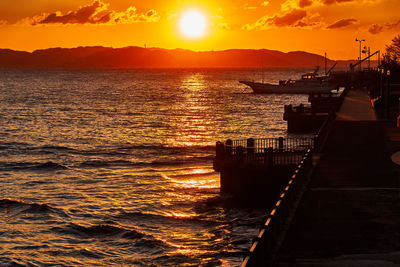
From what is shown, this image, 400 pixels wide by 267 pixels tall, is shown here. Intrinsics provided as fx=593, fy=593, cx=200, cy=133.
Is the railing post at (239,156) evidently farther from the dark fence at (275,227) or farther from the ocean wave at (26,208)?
the ocean wave at (26,208)

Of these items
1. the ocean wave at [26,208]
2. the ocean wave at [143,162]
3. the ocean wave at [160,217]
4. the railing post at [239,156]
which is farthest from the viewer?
the ocean wave at [143,162]

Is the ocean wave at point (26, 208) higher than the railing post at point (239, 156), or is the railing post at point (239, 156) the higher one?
the railing post at point (239, 156)

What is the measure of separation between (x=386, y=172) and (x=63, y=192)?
19.2 m

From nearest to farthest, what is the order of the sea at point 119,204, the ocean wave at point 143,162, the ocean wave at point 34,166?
the sea at point 119,204
the ocean wave at point 34,166
the ocean wave at point 143,162

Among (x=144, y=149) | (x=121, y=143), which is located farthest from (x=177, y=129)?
(x=144, y=149)

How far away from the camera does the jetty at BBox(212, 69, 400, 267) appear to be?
14.7 m

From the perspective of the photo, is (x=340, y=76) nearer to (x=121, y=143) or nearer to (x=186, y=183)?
(x=121, y=143)

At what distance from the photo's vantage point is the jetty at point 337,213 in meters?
14.7

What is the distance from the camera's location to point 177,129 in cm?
7269

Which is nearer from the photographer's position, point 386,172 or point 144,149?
point 386,172

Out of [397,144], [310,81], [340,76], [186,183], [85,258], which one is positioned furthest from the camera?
[340,76]

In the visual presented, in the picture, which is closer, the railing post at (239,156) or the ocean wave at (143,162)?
the railing post at (239,156)

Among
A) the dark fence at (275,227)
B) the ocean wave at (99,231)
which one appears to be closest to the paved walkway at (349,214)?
the dark fence at (275,227)

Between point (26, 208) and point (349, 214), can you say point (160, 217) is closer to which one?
point (26, 208)
